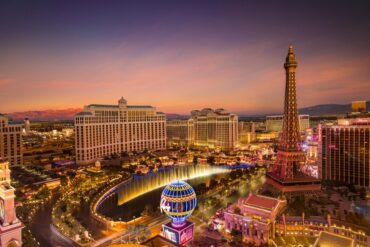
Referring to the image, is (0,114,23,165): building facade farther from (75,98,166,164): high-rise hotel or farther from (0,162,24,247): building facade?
(0,162,24,247): building facade

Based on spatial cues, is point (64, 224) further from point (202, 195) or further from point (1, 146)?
point (1, 146)

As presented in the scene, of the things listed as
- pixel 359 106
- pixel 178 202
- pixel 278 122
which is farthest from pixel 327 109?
pixel 178 202

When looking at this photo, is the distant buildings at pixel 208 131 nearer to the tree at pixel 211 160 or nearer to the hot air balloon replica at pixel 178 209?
the tree at pixel 211 160

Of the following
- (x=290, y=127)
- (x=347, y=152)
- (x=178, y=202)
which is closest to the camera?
(x=178, y=202)

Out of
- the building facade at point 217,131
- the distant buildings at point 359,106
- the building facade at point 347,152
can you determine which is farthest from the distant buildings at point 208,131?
the building facade at point 347,152

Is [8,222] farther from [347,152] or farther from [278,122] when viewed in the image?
[278,122]
